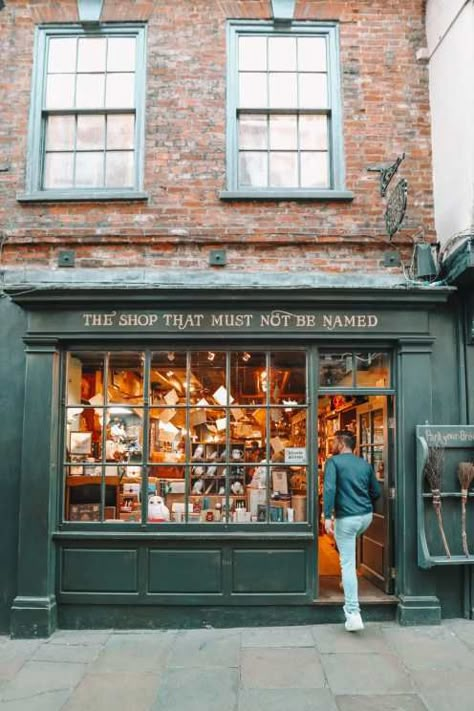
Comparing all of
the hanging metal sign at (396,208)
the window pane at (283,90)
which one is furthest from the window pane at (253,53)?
the hanging metal sign at (396,208)

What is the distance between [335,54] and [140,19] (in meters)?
2.40

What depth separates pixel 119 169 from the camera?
7695 millimetres

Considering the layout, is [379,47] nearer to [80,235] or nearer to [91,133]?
[91,133]

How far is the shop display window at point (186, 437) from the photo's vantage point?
7.19 metres

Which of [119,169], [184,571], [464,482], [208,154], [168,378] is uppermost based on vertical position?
[208,154]

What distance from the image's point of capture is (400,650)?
615cm

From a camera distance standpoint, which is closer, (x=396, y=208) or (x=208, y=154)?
(x=396, y=208)

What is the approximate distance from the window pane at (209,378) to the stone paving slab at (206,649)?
8.02 feet

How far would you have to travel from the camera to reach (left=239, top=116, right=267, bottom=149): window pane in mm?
7723


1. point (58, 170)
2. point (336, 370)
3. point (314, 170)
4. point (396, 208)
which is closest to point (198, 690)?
point (336, 370)

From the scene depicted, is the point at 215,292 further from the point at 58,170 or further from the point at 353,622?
the point at 353,622

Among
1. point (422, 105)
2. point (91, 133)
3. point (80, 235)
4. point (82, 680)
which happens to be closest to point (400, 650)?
point (82, 680)

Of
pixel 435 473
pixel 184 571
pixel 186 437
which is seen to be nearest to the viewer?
pixel 435 473

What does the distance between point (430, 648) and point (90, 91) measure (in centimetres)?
725
